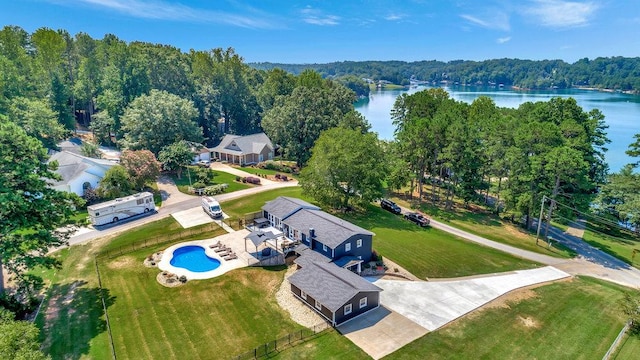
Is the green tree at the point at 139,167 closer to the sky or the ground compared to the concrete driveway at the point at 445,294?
closer to the sky

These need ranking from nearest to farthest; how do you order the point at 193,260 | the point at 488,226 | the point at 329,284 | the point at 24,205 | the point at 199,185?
1. the point at 24,205
2. the point at 329,284
3. the point at 193,260
4. the point at 488,226
5. the point at 199,185

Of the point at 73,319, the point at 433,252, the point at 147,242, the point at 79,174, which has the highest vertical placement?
the point at 79,174

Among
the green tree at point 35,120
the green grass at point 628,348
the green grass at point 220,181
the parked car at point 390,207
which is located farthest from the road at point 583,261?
the green tree at point 35,120

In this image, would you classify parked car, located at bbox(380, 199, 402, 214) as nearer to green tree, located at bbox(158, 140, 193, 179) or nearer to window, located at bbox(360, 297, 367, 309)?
window, located at bbox(360, 297, 367, 309)

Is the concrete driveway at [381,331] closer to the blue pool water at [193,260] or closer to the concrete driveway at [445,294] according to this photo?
the concrete driveway at [445,294]

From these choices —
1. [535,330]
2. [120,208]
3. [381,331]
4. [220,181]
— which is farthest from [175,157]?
[535,330]

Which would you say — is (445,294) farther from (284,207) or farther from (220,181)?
(220,181)

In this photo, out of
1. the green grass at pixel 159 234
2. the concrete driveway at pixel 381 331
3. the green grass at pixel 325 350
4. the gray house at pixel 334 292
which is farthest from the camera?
the green grass at pixel 159 234
